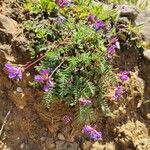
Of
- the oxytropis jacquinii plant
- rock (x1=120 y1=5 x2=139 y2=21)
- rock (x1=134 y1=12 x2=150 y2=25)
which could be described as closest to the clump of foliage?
the oxytropis jacquinii plant

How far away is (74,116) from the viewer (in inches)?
155

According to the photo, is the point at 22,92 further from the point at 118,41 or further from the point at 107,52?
the point at 118,41

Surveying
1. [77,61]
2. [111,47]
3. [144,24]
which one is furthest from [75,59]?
[144,24]

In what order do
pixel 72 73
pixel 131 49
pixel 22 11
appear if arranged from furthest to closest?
1. pixel 131 49
2. pixel 22 11
3. pixel 72 73

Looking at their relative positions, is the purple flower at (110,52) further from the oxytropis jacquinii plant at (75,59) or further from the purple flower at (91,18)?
the purple flower at (91,18)

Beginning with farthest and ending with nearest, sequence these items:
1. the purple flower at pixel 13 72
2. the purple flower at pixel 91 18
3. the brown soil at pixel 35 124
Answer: the purple flower at pixel 91 18
the brown soil at pixel 35 124
the purple flower at pixel 13 72

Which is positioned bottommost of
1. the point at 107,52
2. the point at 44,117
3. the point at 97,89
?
the point at 44,117

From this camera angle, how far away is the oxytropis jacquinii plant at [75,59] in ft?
12.4

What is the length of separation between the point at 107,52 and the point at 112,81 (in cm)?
28

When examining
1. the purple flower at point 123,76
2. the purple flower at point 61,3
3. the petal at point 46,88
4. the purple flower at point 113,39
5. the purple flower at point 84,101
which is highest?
the purple flower at point 61,3

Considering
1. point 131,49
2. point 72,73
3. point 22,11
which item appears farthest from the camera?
point 131,49

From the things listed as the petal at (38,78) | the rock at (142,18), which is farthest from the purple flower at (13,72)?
the rock at (142,18)

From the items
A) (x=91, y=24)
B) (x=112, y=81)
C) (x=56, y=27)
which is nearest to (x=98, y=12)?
(x=91, y=24)

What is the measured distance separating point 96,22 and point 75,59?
1.65ft
